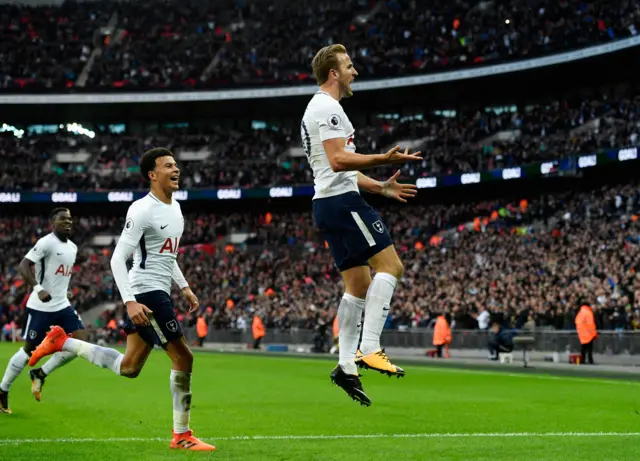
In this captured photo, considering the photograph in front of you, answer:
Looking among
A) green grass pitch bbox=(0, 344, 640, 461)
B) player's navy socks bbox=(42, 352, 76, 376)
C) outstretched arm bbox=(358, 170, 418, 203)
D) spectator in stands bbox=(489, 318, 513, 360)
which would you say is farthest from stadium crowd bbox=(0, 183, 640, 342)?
outstretched arm bbox=(358, 170, 418, 203)

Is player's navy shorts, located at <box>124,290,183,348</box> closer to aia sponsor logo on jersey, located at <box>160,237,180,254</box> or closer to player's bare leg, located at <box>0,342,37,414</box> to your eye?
aia sponsor logo on jersey, located at <box>160,237,180,254</box>

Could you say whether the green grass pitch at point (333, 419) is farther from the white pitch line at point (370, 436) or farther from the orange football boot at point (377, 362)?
the orange football boot at point (377, 362)

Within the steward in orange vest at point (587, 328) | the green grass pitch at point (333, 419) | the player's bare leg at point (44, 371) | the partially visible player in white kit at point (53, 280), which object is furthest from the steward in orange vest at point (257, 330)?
the player's bare leg at point (44, 371)

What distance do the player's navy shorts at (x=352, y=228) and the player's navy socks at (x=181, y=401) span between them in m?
2.48

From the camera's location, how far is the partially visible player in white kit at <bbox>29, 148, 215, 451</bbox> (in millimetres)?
8711

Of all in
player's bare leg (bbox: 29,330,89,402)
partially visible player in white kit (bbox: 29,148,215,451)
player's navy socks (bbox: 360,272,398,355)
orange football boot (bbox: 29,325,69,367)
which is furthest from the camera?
player's bare leg (bbox: 29,330,89,402)

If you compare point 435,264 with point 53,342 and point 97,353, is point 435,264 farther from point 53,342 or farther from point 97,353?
point 97,353

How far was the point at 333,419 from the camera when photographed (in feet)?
39.5

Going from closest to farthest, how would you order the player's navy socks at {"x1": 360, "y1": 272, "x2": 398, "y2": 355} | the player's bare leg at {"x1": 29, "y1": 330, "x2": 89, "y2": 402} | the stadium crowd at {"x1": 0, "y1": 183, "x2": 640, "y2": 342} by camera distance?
1. the player's navy socks at {"x1": 360, "y1": 272, "x2": 398, "y2": 355}
2. the player's bare leg at {"x1": 29, "y1": 330, "x2": 89, "y2": 402}
3. the stadium crowd at {"x1": 0, "y1": 183, "x2": 640, "y2": 342}

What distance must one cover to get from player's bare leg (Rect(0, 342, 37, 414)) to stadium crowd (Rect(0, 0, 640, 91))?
4014cm

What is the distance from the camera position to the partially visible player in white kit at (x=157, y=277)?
8.71 metres

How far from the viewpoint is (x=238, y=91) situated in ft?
194

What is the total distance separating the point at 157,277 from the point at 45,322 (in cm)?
520

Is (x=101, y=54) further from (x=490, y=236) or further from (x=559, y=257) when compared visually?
(x=559, y=257)
